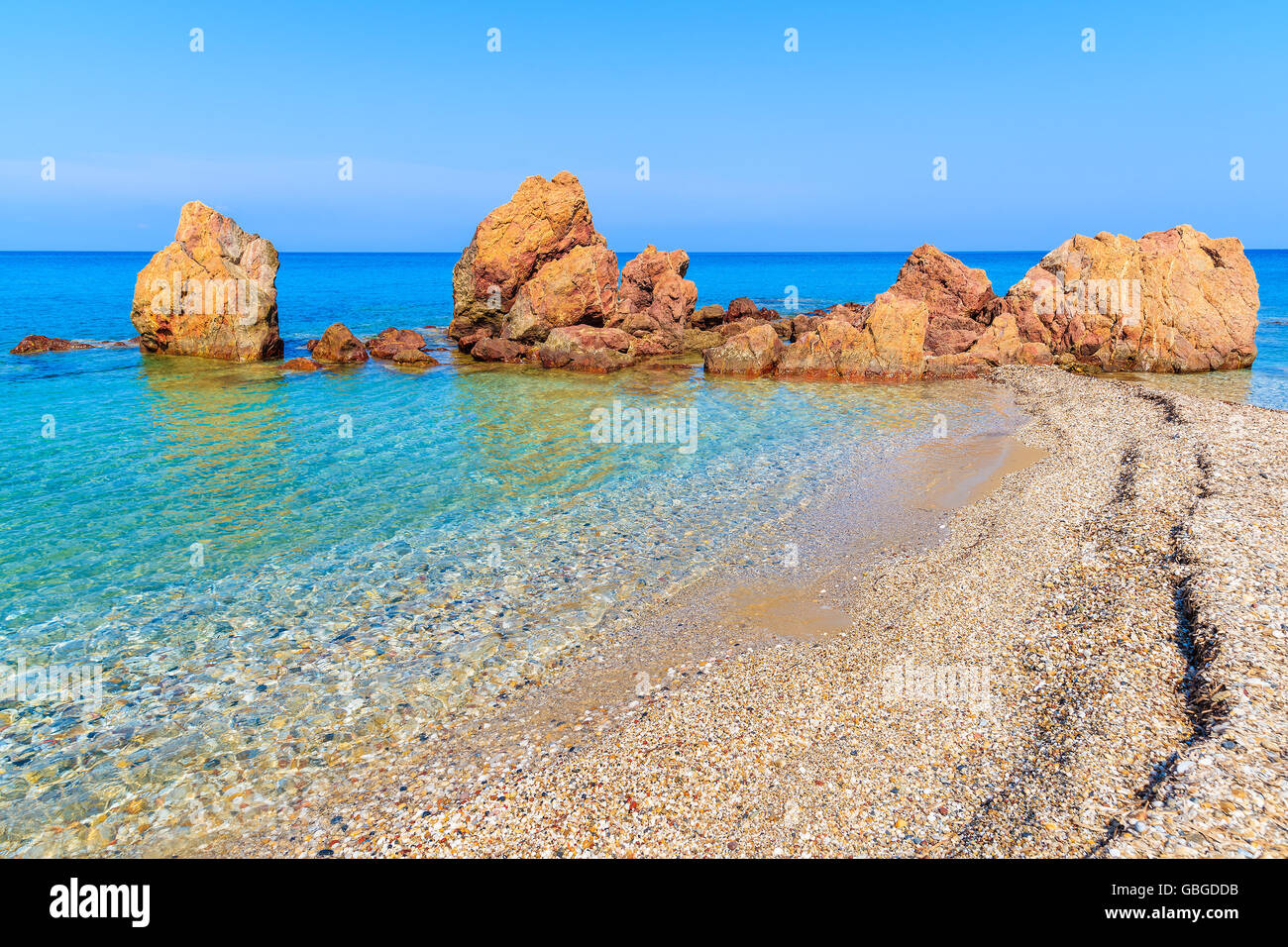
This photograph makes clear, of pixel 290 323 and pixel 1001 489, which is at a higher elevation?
pixel 290 323

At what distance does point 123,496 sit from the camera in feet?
61.5

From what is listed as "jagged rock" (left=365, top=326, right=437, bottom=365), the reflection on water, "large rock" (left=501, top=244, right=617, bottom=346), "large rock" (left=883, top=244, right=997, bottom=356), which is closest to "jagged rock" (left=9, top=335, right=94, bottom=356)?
the reflection on water

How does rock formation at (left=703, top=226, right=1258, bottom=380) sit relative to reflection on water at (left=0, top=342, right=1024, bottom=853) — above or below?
above

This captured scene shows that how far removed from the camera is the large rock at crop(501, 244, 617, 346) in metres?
45.6

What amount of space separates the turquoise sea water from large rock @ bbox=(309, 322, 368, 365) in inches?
308

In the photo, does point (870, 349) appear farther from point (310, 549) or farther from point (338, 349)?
point (310, 549)

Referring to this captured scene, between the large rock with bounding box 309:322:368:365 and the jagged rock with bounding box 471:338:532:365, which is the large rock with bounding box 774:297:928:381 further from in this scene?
the large rock with bounding box 309:322:368:365

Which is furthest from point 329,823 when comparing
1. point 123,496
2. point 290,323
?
point 290,323

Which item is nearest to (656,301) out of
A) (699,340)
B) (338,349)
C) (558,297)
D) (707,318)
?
(699,340)

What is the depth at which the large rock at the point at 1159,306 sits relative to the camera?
40.2m

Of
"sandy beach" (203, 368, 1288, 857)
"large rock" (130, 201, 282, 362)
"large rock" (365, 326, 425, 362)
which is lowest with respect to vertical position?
"sandy beach" (203, 368, 1288, 857)

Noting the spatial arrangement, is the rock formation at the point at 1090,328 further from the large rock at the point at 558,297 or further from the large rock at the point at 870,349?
the large rock at the point at 558,297
